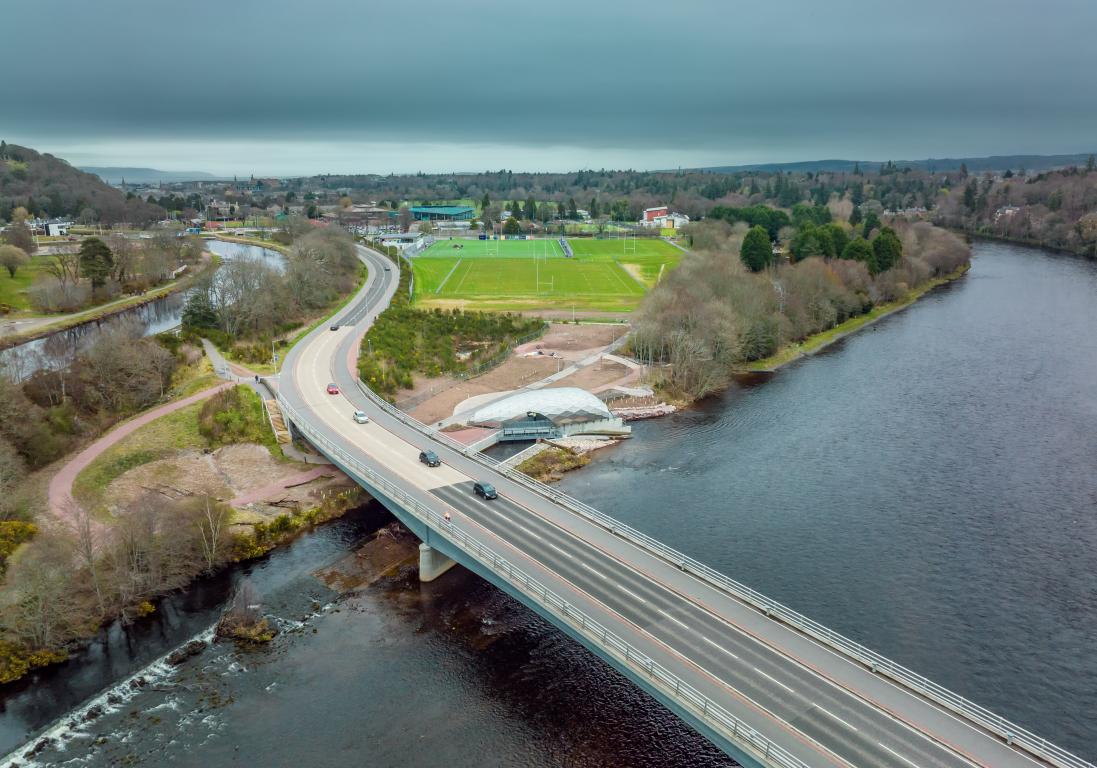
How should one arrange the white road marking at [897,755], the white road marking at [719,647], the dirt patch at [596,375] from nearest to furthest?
the white road marking at [897,755]
the white road marking at [719,647]
the dirt patch at [596,375]

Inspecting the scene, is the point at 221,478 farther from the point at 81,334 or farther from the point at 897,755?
the point at 81,334

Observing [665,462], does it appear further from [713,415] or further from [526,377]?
[526,377]

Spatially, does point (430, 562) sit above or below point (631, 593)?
below

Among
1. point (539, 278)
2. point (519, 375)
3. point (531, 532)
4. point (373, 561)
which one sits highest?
point (539, 278)

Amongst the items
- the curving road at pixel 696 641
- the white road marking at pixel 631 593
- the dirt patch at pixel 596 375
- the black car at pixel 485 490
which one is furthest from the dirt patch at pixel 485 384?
the white road marking at pixel 631 593

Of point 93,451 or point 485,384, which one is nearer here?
point 93,451

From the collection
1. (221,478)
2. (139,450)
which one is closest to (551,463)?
(221,478)

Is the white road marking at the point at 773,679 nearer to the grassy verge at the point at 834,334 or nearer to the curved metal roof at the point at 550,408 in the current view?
the curved metal roof at the point at 550,408
